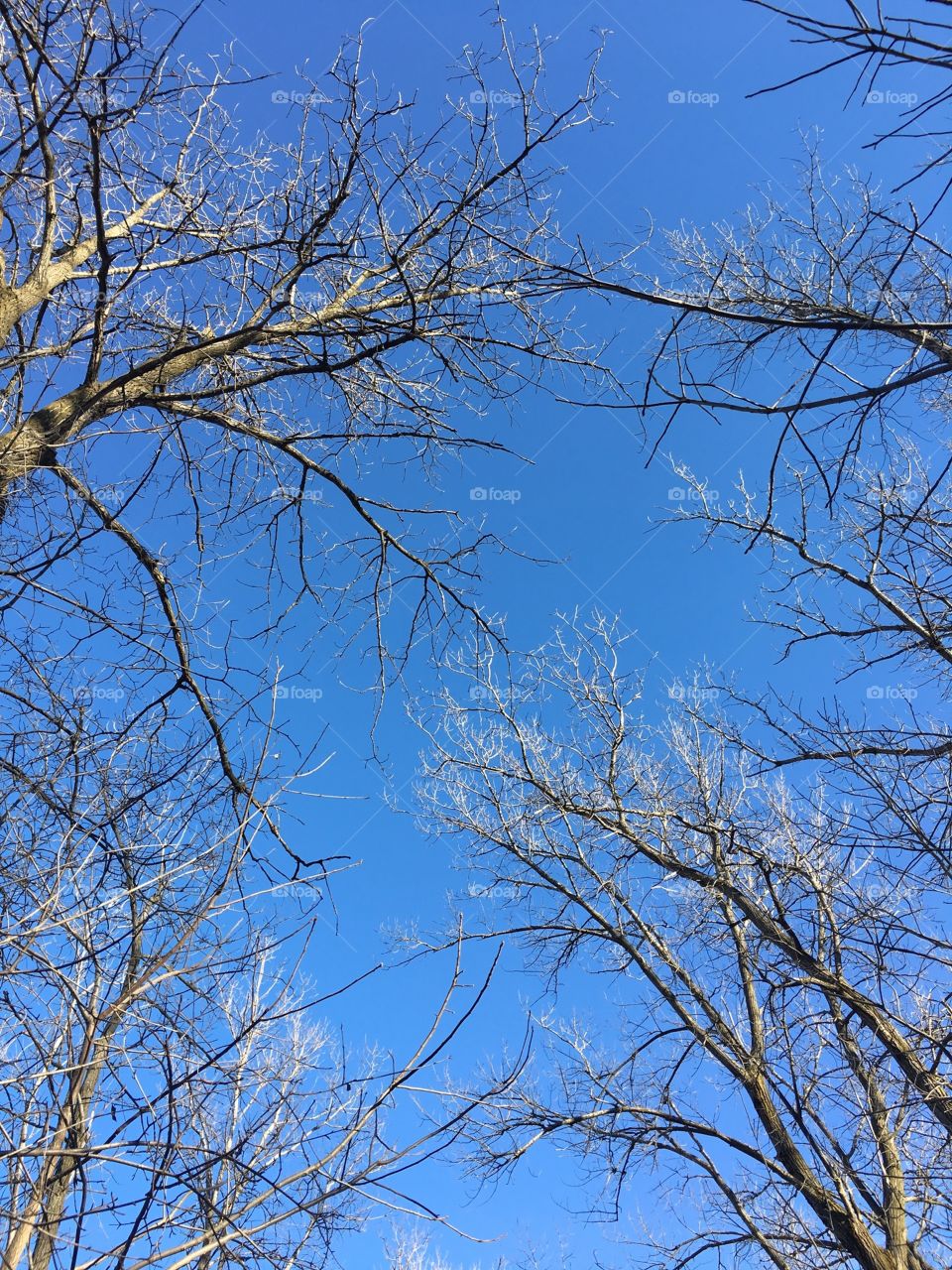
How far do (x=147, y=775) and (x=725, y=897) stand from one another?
5855mm

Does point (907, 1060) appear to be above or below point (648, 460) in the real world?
below

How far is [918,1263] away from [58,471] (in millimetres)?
8354

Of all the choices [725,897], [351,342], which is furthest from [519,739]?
[351,342]

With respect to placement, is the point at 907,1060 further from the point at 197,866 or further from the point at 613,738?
the point at 613,738

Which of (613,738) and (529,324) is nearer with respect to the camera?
(529,324)

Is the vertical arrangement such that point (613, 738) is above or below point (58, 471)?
above

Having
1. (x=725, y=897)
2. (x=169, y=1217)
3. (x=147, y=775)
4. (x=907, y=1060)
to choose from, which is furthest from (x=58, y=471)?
(x=725, y=897)

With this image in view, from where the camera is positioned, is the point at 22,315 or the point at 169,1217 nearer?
the point at 169,1217

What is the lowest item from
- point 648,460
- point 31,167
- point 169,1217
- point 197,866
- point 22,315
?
point 169,1217

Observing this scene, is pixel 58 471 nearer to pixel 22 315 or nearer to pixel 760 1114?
pixel 22 315

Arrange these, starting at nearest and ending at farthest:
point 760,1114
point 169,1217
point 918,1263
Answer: point 169,1217 → point 918,1263 → point 760,1114

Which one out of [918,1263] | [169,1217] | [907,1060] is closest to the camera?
[169,1217]

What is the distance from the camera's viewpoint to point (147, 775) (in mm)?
2912

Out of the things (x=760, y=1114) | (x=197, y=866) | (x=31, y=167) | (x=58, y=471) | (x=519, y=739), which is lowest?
(x=197, y=866)
